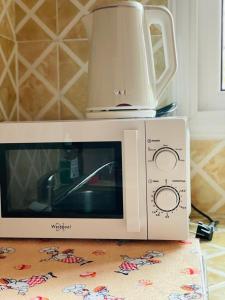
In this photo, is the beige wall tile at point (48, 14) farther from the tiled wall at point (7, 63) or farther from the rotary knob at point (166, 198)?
the rotary knob at point (166, 198)

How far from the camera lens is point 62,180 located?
2.70ft

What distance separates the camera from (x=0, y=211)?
834 mm

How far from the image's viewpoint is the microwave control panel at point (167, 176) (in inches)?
29.9

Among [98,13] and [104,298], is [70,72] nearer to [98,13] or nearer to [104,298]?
[98,13]

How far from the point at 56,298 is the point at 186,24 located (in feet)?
2.48

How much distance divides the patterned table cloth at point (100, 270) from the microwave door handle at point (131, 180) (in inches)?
2.2

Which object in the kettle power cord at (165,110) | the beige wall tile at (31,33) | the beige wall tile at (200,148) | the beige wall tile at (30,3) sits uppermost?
the beige wall tile at (30,3)

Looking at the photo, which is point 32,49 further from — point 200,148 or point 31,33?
point 200,148

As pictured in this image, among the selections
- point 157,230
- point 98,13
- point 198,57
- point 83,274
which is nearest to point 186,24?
point 198,57

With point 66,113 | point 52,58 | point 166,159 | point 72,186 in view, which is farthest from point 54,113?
point 166,159

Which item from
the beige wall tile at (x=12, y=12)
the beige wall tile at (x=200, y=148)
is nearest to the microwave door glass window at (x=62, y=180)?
the beige wall tile at (x=200, y=148)

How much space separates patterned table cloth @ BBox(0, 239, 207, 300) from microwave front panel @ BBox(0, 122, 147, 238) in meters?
0.03

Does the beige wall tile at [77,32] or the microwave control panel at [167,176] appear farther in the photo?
the beige wall tile at [77,32]

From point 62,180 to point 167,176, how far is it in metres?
0.21
